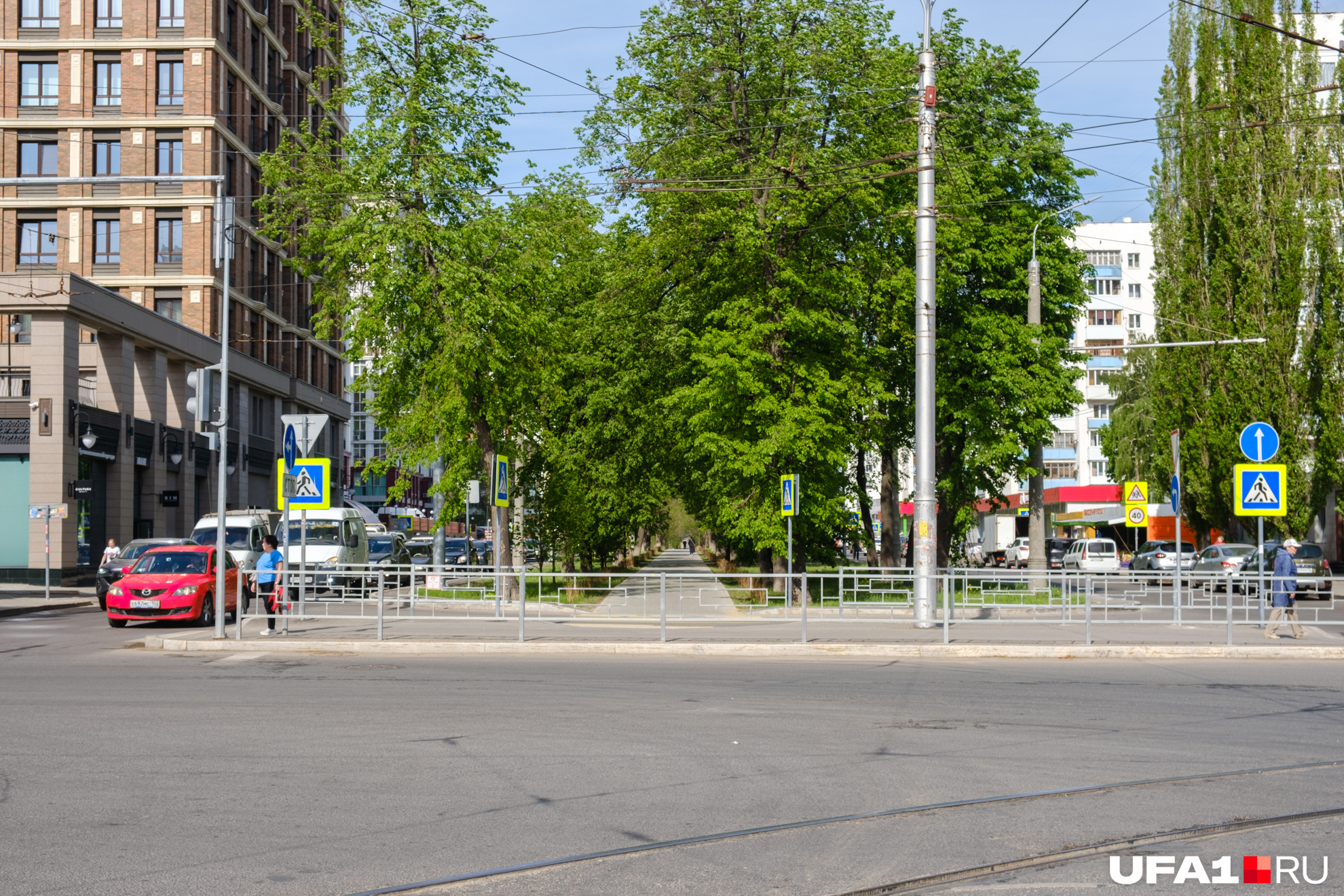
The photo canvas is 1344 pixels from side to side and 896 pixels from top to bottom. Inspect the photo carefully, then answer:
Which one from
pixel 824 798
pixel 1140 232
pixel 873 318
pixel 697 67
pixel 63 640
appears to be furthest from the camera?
pixel 1140 232

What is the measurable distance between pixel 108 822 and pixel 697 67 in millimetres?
27160

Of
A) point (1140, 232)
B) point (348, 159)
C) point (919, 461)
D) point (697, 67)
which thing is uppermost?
point (1140, 232)

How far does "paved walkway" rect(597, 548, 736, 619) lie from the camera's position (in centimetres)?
2094

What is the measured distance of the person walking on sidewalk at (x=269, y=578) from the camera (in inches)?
842

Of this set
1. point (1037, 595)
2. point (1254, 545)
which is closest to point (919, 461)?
point (1037, 595)

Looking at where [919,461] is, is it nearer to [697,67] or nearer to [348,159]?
[697,67]

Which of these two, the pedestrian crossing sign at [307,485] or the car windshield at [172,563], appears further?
the car windshield at [172,563]

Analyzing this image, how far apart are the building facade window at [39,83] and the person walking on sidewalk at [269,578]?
131 feet

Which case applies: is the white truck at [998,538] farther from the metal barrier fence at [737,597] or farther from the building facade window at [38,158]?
the metal barrier fence at [737,597]

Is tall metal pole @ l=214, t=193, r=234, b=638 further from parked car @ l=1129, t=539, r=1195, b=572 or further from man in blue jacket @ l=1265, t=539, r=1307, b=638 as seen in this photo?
parked car @ l=1129, t=539, r=1195, b=572

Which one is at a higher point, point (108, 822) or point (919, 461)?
point (919, 461)

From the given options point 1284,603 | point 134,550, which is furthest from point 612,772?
point 134,550

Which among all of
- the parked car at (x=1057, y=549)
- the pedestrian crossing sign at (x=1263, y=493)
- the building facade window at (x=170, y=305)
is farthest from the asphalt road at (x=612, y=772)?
the parked car at (x=1057, y=549)

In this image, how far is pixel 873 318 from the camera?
37.5 meters
